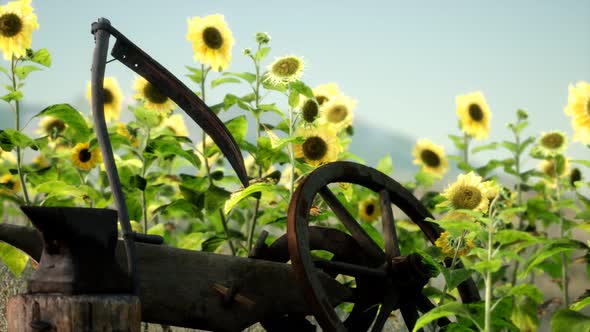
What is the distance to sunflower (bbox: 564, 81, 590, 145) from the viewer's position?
249 cm

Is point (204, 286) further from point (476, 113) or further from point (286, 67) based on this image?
point (476, 113)

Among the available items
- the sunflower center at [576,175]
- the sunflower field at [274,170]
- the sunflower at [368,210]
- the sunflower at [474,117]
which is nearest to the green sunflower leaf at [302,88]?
the sunflower field at [274,170]

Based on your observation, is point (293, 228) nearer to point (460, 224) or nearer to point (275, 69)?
point (460, 224)

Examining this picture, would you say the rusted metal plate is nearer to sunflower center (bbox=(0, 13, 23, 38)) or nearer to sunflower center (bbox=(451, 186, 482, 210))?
sunflower center (bbox=(451, 186, 482, 210))

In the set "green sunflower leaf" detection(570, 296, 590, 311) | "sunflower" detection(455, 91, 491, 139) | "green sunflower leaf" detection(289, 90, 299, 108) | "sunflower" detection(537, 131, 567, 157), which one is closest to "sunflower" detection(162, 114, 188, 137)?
"green sunflower leaf" detection(289, 90, 299, 108)

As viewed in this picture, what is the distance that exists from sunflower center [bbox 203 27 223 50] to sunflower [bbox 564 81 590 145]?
1.23 metres

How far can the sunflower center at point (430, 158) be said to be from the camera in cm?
368

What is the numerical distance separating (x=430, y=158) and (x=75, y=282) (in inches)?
103

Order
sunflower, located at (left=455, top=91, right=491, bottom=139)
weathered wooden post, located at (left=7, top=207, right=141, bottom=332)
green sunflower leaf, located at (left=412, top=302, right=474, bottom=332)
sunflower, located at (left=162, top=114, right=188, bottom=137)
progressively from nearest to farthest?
weathered wooden post, located at (left=7, top=207, right=141, bottom=332) → green sunflower leaf, located at (left=412, top=302, right=474, bottom=332) → sunflower, located at (left=162, top=114, right=188, bottom=137) → sunflower, located at (left=455, top=91, right=491, bottom=139)

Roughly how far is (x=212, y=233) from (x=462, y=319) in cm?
117

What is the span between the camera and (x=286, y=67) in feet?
7.86

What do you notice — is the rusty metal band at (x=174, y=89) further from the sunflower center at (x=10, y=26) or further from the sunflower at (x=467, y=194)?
the sunflower center at (x=10, y=26)

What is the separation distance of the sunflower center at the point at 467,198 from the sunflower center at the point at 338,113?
99 centimetres

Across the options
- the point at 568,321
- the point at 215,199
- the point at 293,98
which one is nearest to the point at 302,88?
the point at 293,98
